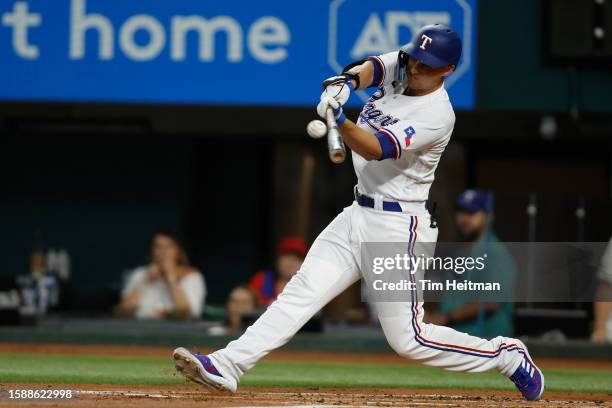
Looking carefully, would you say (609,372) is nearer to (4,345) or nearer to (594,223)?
(594,223)

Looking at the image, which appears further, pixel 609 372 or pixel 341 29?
pixel 341 29

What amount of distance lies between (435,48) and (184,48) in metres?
5.29

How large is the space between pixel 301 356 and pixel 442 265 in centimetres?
136

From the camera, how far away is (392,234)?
5.45 metres

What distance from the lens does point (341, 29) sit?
34.0ft

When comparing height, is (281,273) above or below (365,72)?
below

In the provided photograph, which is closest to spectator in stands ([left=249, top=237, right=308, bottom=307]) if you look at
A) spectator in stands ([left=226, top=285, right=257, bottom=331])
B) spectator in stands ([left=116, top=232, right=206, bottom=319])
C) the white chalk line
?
spectator in stands ([left=226, top=285, right=257, bottom=331])

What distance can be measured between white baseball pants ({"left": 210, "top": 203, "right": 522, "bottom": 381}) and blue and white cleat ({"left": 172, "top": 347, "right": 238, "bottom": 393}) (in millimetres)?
32

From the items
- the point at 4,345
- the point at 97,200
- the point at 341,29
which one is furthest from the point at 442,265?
the point at 97,200

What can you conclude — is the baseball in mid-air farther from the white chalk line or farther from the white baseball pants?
the white chalk line

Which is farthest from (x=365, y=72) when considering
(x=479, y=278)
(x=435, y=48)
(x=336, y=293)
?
(x=479, y=278)

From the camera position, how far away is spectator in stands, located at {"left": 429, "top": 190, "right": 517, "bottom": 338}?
853 centimetres

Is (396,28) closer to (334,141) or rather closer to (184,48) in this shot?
(184,48)

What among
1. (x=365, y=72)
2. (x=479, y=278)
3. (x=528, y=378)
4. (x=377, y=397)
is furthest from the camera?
(x=479, y=278)
